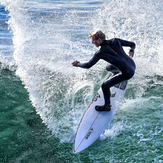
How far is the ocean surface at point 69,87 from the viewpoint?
4152mm

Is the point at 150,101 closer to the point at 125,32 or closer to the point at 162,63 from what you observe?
the point at 162,63

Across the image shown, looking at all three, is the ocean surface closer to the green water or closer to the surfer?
the green water

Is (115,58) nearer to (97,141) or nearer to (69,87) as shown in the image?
(97,141)

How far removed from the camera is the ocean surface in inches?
163

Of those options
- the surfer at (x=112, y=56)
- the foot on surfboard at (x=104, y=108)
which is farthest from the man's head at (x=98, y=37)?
the foot on surfboard at (x=104, y=108)

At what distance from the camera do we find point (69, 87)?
6133 millimetres

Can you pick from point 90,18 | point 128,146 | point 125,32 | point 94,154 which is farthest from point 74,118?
point 90,18

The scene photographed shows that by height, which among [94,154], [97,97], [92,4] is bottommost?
[94,154]

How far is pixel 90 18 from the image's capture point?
10.8 m

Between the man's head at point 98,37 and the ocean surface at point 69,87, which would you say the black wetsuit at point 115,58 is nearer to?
the man's head at point 98,37

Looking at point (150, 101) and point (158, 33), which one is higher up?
point (158, 33)

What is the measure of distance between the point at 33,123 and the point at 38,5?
377 inches

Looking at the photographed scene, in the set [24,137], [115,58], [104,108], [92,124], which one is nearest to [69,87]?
[104,108]

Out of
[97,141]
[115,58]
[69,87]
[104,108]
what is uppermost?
[115,58]
